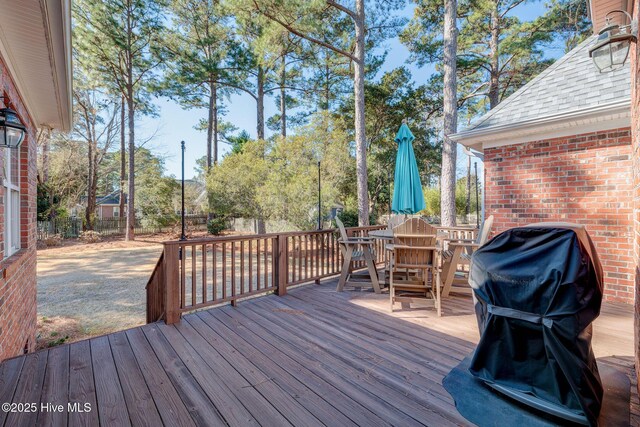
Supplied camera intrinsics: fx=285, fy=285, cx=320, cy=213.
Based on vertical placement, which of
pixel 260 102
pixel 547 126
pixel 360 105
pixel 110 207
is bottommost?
pixel 110 207

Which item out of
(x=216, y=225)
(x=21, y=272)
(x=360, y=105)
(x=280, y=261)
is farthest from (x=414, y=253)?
(x=216, y=225)

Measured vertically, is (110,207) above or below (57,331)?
above

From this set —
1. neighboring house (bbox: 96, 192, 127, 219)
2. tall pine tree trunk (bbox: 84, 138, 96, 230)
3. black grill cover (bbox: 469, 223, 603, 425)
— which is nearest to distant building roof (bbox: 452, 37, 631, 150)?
black grill cover (bbox: 469, 223, 603, 425)

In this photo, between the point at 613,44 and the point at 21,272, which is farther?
the point at 21,272

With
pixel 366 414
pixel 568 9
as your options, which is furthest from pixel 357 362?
pixel 568 9

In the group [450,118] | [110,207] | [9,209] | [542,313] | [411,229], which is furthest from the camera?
[110,207]

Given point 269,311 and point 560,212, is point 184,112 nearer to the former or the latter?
point 269,311

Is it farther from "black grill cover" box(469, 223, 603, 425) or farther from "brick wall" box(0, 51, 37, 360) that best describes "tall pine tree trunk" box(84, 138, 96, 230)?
"black grill cover" box(469, 223, 603, 425)

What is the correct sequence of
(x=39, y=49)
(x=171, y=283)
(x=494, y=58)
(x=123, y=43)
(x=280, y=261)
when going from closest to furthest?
1. (x=39, y=49)
2. (x=171, y=283)
3. (x=280, y=261)
4. (x=494, y=58)
5. (x=123, y=43)

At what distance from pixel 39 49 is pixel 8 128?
82 centimetres

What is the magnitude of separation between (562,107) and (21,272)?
275 inches

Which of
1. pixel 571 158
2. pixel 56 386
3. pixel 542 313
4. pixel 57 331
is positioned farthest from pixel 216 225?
pixel 542 313

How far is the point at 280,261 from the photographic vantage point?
13.8 feet

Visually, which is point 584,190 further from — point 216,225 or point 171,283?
point 216,225
